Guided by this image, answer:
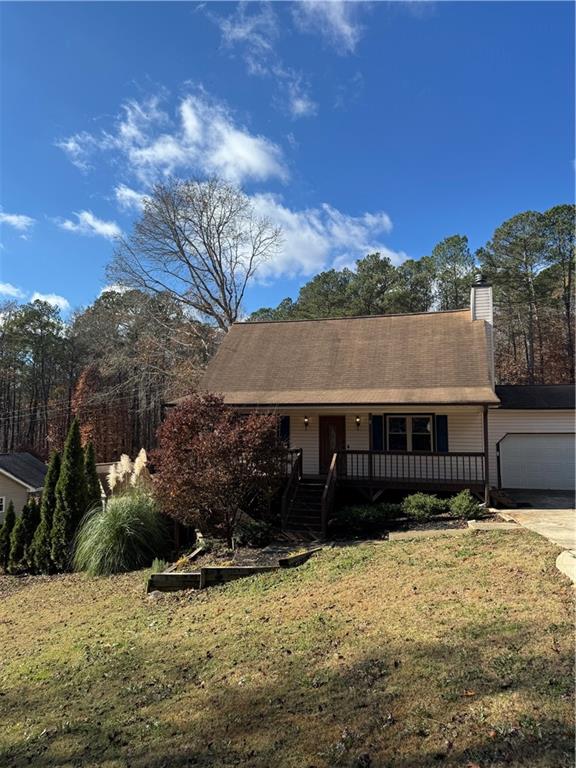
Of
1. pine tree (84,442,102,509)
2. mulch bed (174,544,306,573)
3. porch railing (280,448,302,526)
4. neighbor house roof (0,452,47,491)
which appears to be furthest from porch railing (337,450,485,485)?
neighbor house roof (0,452,47,491)

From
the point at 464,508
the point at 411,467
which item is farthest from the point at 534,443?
the point at 464,508

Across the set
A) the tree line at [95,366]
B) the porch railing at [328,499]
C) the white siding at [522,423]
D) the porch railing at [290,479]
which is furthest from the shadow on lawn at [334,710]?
the tree line at [95,366]

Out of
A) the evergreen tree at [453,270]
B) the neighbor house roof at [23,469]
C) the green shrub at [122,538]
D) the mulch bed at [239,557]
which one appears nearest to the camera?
the mulch bed at [239,557]

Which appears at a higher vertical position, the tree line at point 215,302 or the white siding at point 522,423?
the tree line at point 215,302

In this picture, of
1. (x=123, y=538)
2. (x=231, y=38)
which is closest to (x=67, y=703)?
(x=123, y=538)

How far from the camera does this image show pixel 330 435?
14.3 metres

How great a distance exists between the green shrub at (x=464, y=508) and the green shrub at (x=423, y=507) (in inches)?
9.7

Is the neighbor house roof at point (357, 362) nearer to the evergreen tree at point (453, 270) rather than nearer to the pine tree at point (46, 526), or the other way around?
the pine tree at point (46, 526)

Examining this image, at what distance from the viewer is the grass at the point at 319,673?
2.84 metres

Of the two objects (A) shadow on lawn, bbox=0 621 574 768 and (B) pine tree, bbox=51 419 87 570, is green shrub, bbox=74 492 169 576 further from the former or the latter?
(A) shadow on lawn, bbox=0 621 574 768

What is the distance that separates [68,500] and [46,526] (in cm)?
89

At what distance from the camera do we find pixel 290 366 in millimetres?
15922

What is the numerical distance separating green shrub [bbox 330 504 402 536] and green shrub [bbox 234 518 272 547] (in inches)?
72.6

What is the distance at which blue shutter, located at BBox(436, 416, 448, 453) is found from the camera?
43.2ft
